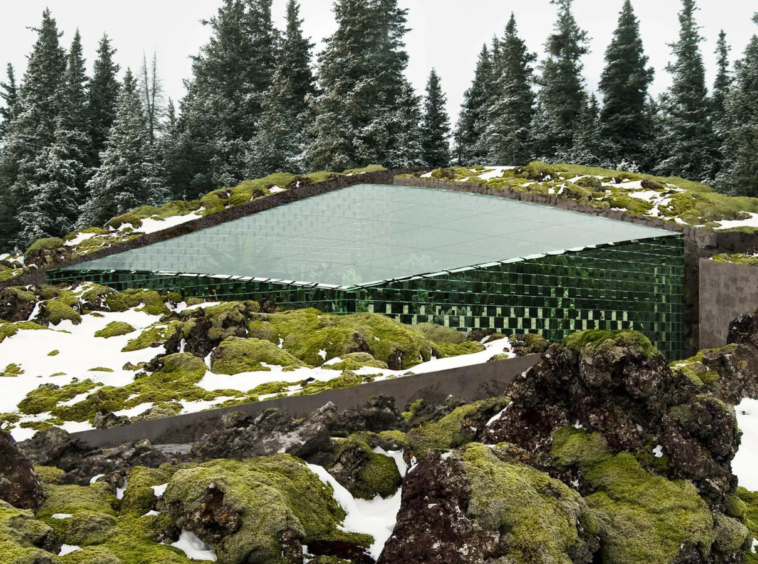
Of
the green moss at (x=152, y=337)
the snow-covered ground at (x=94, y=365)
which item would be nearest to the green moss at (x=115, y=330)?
the snow-covered ground at (x=94, y=365)

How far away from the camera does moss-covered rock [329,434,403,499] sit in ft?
21.5

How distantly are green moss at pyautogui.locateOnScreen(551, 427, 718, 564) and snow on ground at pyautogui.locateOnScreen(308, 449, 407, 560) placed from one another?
131 centimetres

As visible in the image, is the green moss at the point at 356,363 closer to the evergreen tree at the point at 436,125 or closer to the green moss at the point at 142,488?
the green moss at the point at 142,488

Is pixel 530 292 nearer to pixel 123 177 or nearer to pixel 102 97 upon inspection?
pixel 123 177

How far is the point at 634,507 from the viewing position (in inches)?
229

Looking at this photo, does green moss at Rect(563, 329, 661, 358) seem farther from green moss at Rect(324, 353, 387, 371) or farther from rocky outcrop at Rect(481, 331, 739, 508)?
green moss at Rect(324, 353, 387, 371)

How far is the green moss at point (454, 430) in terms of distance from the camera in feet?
23.2

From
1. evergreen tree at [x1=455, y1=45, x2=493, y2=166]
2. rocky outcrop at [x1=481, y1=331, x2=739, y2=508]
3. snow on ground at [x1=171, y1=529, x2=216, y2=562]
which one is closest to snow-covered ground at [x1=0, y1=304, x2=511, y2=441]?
rocky outcrop at [x1=481, y1=331, x2=739, y2=508]

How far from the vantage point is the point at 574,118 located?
3372 centimetres

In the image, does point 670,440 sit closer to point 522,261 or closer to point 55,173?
point 522,261

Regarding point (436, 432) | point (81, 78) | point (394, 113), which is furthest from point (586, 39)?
point (436, 432)

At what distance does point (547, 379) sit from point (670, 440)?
1005 millimetres

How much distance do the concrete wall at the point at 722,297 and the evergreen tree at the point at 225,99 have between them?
2209cm

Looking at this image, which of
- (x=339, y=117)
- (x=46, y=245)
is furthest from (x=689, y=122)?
(x=46, y=245)
